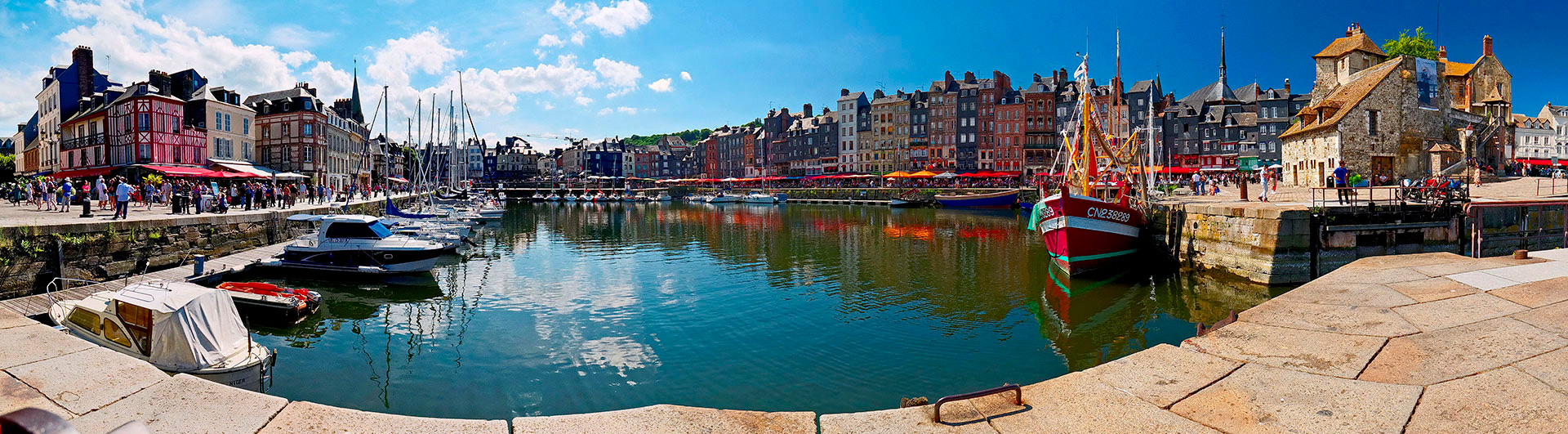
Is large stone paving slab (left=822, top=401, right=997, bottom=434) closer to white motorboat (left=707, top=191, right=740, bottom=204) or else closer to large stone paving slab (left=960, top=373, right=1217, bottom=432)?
large stone paving slab (left=960, top=373, right=1217, bottom=432)

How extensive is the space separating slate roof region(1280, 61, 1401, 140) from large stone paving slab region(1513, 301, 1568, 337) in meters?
34.7

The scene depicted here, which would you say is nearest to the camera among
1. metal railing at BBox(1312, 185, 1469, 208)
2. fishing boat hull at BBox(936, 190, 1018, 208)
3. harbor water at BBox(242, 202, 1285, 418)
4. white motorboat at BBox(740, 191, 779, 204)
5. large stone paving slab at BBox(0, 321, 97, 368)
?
large stone paving slab at BBox(0, 321, 97, 368)

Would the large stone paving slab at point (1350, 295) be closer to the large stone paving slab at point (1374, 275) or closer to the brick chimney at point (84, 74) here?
the large stone paving slab at point (1374, 275)

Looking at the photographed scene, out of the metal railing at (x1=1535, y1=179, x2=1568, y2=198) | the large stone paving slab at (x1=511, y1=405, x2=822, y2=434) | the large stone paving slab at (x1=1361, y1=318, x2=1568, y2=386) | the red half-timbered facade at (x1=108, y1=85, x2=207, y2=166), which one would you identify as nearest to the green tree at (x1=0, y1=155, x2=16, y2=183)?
the red half-timbered facade at (x1=108, y1=85, x2=207, y2=166)

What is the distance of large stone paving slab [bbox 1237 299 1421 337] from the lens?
29.1ft

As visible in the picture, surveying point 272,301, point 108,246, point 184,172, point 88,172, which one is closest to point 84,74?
point 88,172

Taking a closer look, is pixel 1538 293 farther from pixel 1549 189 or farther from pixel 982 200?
pixel 982 200

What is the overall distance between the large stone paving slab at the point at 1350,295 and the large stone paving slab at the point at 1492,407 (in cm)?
349

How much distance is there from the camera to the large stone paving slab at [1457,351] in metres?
7.21

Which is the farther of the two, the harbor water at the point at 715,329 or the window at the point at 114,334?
the harbor water at the point at 715,329

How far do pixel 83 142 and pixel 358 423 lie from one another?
199 feet

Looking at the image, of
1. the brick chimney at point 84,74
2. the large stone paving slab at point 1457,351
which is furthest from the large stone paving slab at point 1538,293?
the brick chimney at point 84,74

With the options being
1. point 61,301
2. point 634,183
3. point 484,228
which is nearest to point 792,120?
point 634,183

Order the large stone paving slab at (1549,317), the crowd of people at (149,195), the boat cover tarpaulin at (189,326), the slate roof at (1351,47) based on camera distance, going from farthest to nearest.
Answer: the slate roof at (1351,47) < the crowd of people at (149,195) < the boat cover tarpaulin at (189,326) < the large stone paving slab at (1549,317)
